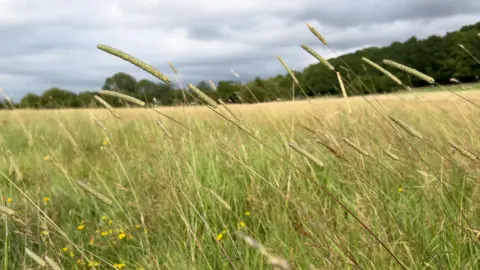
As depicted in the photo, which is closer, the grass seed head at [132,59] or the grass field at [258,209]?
the grass seed head at [132,59]

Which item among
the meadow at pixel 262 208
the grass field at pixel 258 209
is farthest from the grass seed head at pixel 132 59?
the grass field at pixel 258 209

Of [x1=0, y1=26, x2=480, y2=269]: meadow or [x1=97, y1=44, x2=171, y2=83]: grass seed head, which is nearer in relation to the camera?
[x1=97, y1=44, x2=171, y2=83]: grass seed head

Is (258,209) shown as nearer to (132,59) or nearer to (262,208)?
(262,208)

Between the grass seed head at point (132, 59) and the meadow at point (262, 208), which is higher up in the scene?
the grass seed head at point (132, 59)

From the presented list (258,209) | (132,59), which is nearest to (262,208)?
(258,209)

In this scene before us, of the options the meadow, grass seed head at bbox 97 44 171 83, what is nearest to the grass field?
the meadow

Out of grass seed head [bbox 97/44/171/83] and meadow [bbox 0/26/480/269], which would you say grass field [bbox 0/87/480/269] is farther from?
grass seed head [bbox 97/44/171/83]

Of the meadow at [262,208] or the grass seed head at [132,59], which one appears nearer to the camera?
the grass seed head at [132,59]

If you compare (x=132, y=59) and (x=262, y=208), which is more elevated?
(x=132, y=59)

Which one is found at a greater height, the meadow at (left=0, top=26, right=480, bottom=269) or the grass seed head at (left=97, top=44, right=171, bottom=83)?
the grass seed head at (left=97, top=44, right=171, bottom=83)

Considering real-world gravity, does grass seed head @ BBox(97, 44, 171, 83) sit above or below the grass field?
above

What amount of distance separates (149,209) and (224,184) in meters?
0.49

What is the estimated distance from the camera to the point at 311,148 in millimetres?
2994

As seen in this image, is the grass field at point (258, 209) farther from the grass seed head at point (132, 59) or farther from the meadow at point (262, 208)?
the grass seed head at point (132, 59)
